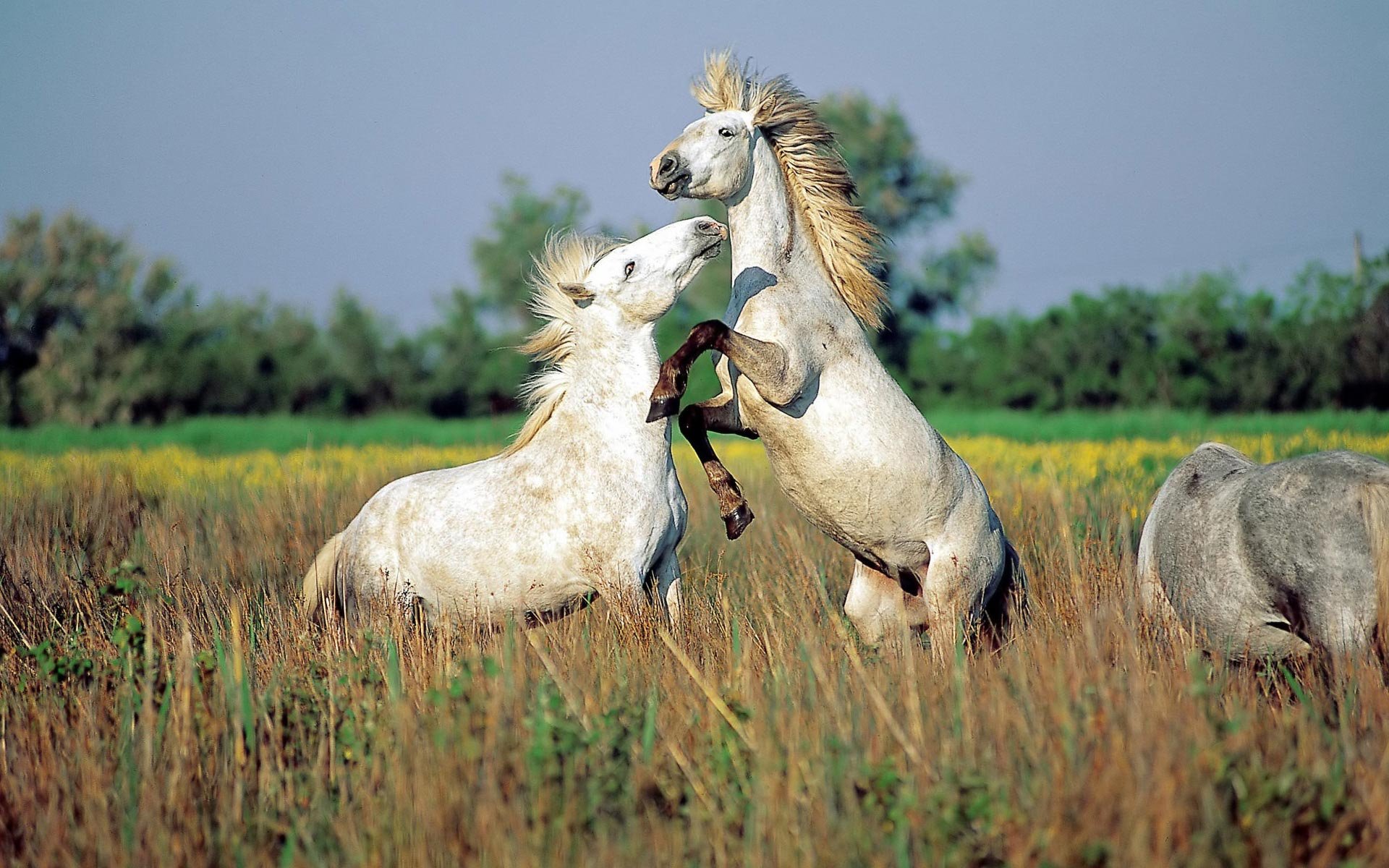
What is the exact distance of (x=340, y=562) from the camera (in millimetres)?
5602

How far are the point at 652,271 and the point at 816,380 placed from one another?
1.00 metres

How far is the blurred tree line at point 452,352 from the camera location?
27.9m

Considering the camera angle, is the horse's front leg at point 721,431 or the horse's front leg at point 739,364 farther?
the horse's front leg at point 721,431

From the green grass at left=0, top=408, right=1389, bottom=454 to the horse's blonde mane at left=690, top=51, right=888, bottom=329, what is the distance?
1257cm

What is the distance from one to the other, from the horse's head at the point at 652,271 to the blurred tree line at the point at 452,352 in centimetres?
2121

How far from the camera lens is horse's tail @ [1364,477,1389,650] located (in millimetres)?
3941

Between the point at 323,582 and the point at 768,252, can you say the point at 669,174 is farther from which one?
the point at 323,582

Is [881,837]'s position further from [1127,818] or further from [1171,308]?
[1171,308]

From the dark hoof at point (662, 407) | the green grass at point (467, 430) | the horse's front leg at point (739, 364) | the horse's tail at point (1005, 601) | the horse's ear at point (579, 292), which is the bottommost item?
the horse's tail at point (1005, 601)

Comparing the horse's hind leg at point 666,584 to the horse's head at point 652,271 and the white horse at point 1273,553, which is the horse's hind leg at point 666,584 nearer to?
the horse's head at point 652,271

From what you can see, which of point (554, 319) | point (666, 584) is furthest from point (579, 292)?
point (666, 584)

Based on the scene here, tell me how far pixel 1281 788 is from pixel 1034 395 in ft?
97.9

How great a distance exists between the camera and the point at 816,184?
5273 mm

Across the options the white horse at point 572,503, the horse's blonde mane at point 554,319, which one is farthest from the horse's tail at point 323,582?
the horse's blonde mane at point 554,319
